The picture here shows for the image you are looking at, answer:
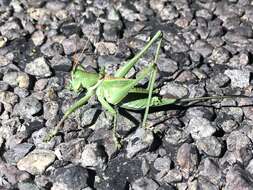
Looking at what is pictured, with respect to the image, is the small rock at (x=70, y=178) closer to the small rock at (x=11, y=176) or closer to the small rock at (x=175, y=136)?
the small rock at (x=11, y=176)

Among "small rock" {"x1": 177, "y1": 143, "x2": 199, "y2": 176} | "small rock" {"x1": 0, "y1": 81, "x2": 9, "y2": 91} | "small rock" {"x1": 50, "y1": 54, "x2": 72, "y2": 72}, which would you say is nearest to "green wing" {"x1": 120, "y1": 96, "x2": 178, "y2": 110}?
"small rock" {"x1": 177, "y1": 143, "x2": 199, "y2": 176}

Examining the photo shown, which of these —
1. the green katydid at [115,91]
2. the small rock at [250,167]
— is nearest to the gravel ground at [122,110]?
the small rock at [250,167]

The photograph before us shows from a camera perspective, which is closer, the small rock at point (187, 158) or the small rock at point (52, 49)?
the small rock at point (187, 158)

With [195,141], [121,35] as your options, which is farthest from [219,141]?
[121,35]

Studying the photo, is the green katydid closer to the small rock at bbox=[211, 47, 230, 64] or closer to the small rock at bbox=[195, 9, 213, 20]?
the small rock at bbox=[211, 47, 230, 64]

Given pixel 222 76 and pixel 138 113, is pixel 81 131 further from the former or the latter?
pixel 222 76

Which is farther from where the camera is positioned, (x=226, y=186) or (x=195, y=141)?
(x=195, y=141)

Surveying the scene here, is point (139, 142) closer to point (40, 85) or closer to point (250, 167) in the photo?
point (250, 167)

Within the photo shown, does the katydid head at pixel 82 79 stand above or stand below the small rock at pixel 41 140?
above

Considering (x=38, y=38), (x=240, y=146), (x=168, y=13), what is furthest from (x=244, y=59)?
(x=38, y=38)
